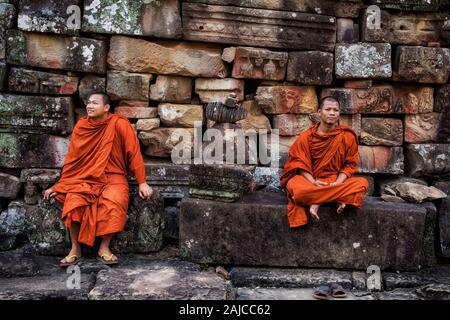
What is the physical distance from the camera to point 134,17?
5.72 meters

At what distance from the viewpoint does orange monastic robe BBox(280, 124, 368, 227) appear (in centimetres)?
481

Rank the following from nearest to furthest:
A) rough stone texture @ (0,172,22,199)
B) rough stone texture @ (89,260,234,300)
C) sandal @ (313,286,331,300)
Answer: rough stone texture @ (89,260,234,300)
sandal @ (313,286,331,300)
rough stone texture @ (0,172,22,199)

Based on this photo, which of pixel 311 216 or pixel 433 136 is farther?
pixel 433 136

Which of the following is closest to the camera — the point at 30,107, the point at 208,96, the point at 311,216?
the point at 311,216

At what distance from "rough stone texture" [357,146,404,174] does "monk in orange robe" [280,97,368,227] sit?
1.07m

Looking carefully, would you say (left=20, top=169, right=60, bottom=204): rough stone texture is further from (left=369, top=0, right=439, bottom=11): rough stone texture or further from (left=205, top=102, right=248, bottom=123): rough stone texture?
(left=369, top=0, right=439, bottom=11): rough stone texture

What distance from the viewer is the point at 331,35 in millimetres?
6031

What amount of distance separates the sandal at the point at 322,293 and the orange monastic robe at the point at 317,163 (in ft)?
2.02

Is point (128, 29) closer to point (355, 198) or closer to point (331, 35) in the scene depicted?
point (331, 35)

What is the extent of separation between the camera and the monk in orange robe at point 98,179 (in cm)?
483

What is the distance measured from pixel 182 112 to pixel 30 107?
5.32 feet

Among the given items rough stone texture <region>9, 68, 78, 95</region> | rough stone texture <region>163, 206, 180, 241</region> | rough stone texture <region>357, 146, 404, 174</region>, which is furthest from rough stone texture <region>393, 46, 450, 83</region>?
rough stone texture <region>9, 68, 78, 95</region>

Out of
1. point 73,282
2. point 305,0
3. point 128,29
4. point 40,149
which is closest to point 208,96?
point 128,29

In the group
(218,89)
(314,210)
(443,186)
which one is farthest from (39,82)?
(443,186)
